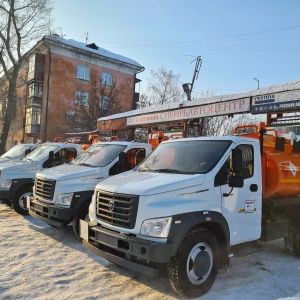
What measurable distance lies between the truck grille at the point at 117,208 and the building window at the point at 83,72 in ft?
106

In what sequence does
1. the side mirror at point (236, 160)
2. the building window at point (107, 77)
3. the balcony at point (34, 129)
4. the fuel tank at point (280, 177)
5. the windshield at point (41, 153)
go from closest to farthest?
the side mirror at point (236, 160)
the fuel tank at point (280, 177)
the windshield at point (41, 153)
the balcony at point (34, 129)
the building window at point (107, 77)

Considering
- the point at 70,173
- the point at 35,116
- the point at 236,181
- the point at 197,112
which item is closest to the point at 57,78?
the point at 35,116

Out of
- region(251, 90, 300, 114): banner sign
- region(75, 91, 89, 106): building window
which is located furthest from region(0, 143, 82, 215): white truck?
region(75, 91, 89, 106): building window

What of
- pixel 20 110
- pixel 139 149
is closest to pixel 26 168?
pixel 139 149

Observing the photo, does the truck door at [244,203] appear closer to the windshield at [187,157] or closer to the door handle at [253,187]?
the door handle at [253,187]

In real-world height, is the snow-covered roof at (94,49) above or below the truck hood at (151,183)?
above

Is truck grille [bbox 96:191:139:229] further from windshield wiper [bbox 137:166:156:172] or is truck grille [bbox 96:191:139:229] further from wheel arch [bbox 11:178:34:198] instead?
wheel arch [bbox 11:178:34:198]

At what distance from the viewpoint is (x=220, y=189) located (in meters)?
4.70

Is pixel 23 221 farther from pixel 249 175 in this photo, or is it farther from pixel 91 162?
pixel 249 175

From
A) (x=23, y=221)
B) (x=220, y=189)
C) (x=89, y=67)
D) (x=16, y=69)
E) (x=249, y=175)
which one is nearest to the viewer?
(x=220, y=189)

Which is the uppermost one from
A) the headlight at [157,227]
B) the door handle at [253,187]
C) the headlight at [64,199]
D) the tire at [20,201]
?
the door handle at [253,187]

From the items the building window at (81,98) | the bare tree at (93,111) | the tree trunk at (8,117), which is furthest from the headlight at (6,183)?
the building window at (81,98)

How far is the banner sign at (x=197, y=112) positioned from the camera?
24.7 ft

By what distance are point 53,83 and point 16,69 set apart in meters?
8.50
